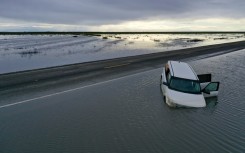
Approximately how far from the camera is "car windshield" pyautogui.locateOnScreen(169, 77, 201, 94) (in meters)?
16.9

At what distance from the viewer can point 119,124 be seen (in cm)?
1392

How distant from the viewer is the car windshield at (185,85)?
1691cm

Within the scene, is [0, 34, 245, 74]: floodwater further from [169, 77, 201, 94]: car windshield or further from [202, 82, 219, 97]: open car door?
[202, 82, 219, 97]: open car door

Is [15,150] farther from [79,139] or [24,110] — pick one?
[24,110]

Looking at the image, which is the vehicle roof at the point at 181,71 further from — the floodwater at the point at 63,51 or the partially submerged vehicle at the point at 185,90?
the floodwater at the point at 63,51

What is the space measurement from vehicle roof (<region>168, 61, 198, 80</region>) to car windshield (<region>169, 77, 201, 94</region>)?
43 cm

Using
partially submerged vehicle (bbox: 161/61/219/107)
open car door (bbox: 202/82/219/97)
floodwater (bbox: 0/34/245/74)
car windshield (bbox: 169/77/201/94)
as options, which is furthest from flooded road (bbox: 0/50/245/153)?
floodwater (bbox: 0/34/245/74)

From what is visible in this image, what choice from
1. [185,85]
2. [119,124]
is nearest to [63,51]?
[185,85]

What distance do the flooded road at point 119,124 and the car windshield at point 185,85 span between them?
4.35ft

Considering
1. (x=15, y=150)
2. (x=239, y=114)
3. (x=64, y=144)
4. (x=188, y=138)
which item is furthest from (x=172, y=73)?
(x=15, y=150)

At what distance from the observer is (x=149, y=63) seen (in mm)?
33781

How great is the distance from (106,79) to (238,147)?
14.4 metres

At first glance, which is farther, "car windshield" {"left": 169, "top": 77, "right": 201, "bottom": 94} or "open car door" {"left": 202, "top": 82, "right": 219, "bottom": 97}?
"open car door" {"left": 202, "top": 82, "right": 219, "bottom": 97}

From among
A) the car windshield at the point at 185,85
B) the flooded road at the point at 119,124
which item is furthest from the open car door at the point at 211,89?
the car windshield at the point at 185,85
